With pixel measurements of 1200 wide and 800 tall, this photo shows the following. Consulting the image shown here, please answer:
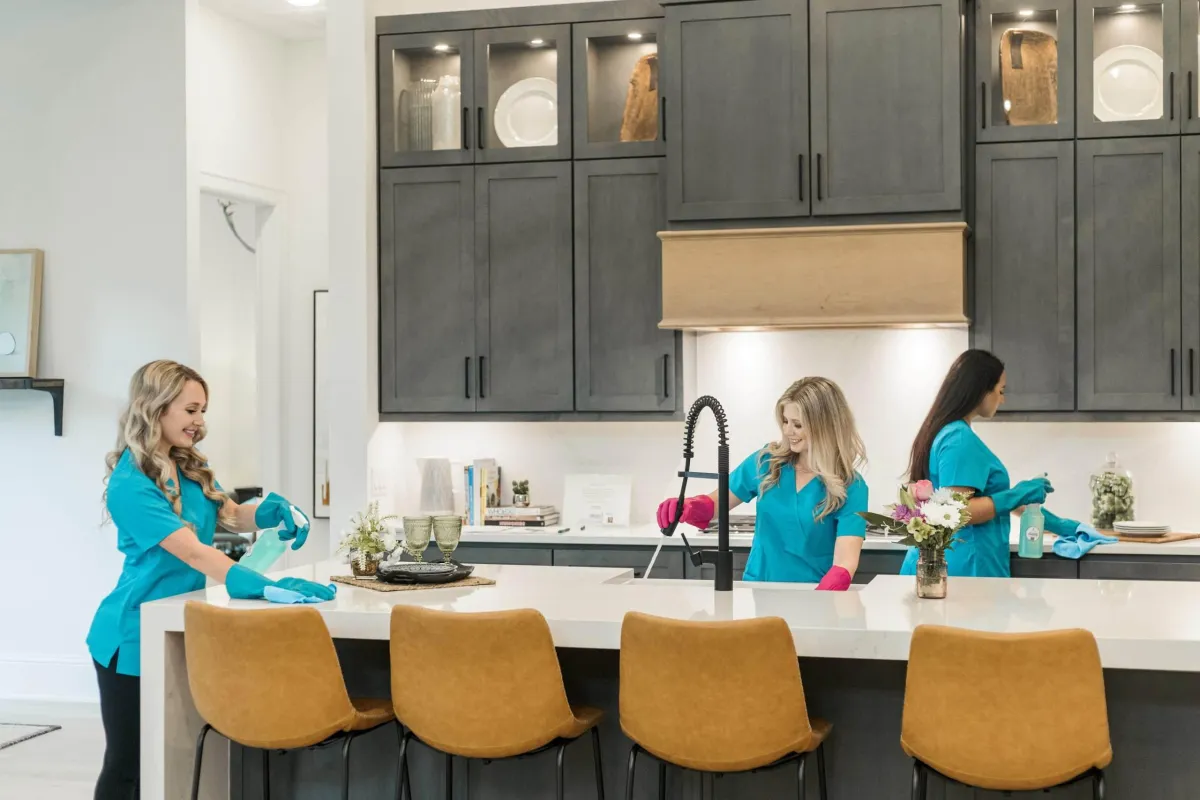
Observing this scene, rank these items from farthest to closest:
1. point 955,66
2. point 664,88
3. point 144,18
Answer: point 144,18 → point 664,88 → point 955,66

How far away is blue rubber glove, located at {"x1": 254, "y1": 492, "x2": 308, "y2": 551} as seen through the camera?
3.57 metres

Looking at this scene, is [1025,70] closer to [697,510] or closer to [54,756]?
[697,510]

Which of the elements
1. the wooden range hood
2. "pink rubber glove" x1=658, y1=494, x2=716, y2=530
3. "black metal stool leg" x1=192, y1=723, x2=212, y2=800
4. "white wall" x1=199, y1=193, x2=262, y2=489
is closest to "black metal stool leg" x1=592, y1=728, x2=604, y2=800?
"pink rubber glove" x1=658, y1=494, x2=716, y2=530

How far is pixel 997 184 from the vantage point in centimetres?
489

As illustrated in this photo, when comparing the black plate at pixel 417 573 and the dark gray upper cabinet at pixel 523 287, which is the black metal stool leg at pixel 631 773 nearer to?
the black plate at pixel 417 573

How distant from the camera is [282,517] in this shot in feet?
11.7

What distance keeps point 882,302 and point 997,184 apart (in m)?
0.62

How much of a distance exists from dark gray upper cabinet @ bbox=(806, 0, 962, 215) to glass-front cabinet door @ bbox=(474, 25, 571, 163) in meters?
1.03

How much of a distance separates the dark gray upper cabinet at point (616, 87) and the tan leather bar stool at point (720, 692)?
9.61ft

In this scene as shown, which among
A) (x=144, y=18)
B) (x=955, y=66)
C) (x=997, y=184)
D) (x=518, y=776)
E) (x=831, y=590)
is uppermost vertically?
(x=144, y=18)

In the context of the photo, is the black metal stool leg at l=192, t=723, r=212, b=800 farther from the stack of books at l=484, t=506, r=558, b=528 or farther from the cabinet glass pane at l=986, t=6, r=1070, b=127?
the cabinet glass pane at l=986, t=6, r=1070, b=127

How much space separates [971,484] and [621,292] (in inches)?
71.1

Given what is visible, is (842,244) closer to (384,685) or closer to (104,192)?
(384,685)

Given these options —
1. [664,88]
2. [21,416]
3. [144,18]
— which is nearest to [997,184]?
[664,88]
